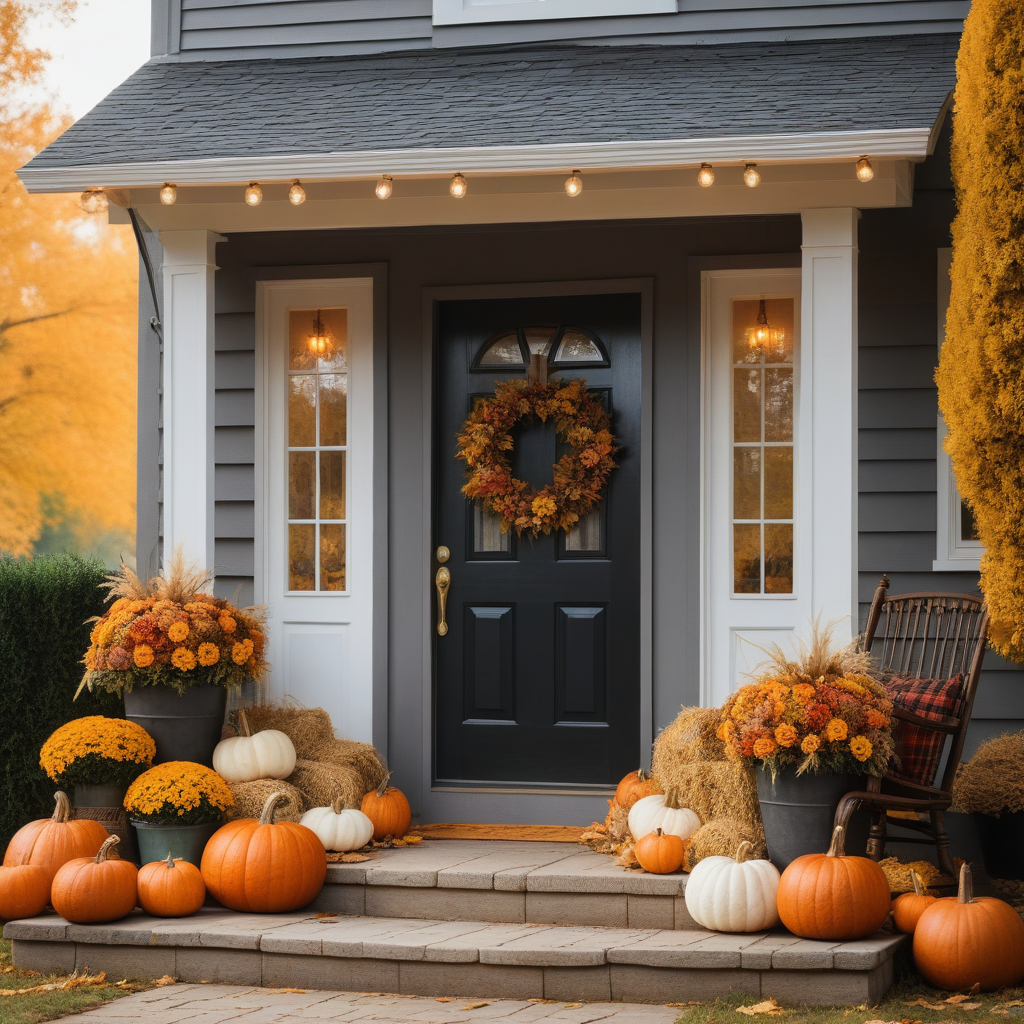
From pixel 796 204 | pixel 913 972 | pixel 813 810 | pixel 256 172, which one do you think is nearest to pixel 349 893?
pixel 813 810

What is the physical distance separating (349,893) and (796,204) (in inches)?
118

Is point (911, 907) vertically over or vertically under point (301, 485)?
under

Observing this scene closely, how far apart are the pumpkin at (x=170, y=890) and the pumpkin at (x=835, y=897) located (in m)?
1.99

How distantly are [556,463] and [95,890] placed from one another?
2.52 metres

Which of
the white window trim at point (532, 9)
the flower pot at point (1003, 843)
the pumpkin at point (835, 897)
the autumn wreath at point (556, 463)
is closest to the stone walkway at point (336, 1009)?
the pumpkin at point (835, 897)

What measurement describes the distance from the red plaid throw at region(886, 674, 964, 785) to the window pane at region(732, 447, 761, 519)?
3.82ft

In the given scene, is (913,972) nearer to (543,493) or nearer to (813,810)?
(813,810)

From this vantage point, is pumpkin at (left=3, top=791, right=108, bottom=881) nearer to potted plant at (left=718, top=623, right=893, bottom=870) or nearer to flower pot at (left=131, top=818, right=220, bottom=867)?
flower pot at (left=131, top=818, right=220, bottom=867)

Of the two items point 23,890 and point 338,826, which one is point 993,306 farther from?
point 23,890

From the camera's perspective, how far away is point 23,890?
4172 mm

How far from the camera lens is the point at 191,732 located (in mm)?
4578

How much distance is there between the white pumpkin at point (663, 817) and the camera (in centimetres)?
432

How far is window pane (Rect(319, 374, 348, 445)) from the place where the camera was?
18.4ft

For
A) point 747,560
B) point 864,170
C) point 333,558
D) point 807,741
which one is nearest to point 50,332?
point 333,558
